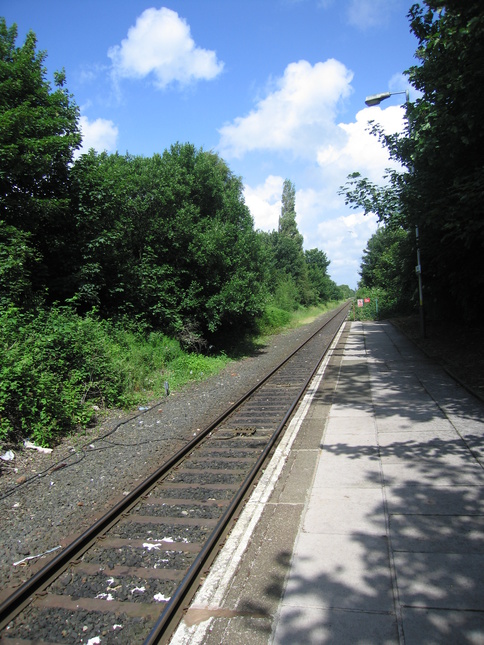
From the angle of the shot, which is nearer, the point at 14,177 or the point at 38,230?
the point at 14,177

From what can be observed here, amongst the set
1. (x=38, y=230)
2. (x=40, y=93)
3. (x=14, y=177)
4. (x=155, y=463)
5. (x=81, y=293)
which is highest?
(x=40, y=93)

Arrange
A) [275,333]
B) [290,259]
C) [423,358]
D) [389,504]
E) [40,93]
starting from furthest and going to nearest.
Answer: [290,259], [275,333], [423,358], [40,93], [389,504]

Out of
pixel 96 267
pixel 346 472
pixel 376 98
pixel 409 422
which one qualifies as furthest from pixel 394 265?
pixel 346 472

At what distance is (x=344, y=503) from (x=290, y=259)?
50.7m

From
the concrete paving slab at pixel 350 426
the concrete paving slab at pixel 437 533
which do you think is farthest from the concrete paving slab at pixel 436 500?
the concrete paving slab at pixel 350 426

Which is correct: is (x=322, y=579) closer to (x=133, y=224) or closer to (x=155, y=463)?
(x=155, y=463)

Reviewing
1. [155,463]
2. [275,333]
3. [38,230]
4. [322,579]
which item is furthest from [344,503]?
[275,333]

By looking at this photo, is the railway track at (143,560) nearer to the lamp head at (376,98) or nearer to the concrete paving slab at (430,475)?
the concrete paving slab at (430,475)

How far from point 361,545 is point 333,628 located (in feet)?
3.37

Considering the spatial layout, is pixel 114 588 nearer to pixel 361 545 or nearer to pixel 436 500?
pixel 361 545

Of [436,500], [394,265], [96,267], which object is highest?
[394,265]

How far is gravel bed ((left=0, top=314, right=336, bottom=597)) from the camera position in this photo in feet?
14.4

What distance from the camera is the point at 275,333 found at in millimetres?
29062

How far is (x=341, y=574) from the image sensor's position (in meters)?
3.40
